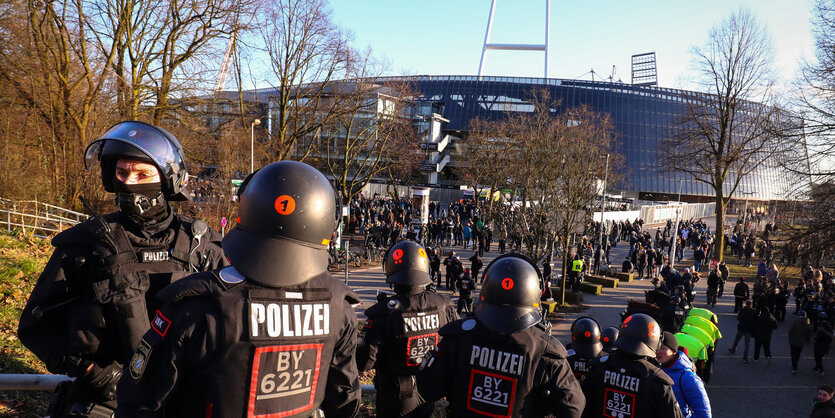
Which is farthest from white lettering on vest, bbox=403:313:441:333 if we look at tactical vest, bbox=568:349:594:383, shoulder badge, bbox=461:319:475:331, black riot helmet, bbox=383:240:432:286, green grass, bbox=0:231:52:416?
green grass, bbox=0:231:52:416

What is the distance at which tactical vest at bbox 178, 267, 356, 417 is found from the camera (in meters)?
1.87

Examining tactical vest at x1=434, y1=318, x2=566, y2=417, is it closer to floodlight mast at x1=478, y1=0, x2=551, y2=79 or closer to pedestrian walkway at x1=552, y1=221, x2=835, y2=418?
pedestrian walkway at x1=552, y1=221, x2=835, y2=418

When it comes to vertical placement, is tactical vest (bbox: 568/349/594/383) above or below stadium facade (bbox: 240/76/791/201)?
below

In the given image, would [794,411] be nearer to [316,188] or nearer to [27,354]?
[316,188]

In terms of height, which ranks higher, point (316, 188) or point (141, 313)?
point (316, 188)

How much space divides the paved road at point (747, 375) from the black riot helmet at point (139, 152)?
35.5ft

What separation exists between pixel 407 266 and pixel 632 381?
2143 millimetres

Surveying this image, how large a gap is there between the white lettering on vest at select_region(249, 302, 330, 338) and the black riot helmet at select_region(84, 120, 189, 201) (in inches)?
69.3

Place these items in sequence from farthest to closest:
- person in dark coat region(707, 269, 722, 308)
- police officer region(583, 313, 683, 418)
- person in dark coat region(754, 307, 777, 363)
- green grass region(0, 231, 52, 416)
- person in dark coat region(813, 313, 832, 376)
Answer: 1. person in dark coat region(707, 269, 722, 308)
2. person in dark coat region(754, 307, 777, 363)
3. person in dark coat region(813, 313, 832, 376)
4. green grass region(0, 231, 52, 416)
5. police officer region(583, 313, 683, 418)

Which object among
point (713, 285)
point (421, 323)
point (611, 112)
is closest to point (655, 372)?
point (421, 323)

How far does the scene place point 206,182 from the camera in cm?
2097

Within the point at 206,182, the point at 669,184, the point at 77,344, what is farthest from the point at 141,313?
the point at 669,184

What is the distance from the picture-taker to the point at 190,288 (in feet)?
6.09

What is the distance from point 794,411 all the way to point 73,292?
12.9 metres
